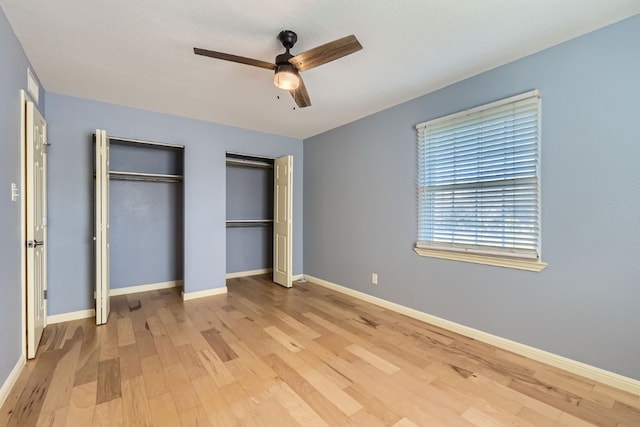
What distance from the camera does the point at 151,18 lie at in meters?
1.94

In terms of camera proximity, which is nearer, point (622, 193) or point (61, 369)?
point (622, 193)

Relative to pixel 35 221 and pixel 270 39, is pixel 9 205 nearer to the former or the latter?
pixel 35 221

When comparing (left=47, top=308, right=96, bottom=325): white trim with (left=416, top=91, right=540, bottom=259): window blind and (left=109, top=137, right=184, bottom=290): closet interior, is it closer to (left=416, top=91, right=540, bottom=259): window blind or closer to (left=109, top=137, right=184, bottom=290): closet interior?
(left=109, top=137, right=184, bottom=290): closet interior

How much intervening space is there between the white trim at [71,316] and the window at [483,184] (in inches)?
152

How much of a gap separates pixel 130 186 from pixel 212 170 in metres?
1.23

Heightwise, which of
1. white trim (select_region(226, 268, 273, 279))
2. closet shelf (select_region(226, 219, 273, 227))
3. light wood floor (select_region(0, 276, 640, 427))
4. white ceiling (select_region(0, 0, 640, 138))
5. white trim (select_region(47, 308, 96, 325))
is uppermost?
white ceiling (select_region(0, 0, 640, 138))

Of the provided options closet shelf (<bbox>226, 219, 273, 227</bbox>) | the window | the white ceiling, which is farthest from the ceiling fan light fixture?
closet shelf (<bbox>226, 219, 273, 227</bbox>)

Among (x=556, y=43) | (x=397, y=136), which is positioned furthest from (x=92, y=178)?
(x=556, y=43)

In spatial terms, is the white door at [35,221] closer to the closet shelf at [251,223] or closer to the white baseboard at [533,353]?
the closet shelf at [251,223]

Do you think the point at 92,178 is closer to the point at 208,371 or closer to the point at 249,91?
the point at 249,91

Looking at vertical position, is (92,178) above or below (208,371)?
above

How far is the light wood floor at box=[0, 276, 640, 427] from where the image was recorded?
Result: 172 cm

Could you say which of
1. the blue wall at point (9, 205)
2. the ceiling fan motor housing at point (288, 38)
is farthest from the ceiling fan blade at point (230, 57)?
the blue wall at point (9, 205)

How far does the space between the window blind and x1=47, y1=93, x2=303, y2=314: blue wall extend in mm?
2744
